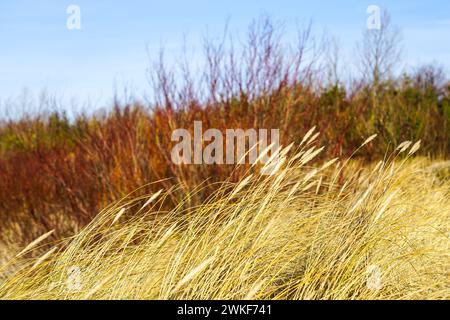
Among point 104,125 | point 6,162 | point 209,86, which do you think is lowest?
point 6,162

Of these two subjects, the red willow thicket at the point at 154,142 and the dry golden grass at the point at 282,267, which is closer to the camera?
the dry golden grass at the point at 282,267

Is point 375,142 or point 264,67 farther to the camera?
point 375,142

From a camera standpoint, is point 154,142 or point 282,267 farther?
point 154,142

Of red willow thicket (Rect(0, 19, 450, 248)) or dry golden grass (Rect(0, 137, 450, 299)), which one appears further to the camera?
red willow thicket (Rect(0, 19, 450, 248))

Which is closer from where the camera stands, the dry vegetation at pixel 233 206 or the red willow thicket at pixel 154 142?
the dry vegetation at pixel 233 206

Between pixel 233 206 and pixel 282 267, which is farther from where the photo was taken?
pixel 233 206

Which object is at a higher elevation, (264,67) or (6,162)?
(264,67)

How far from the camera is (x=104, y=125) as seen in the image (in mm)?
6309

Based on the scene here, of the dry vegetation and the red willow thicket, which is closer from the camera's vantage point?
the dry vegetation
